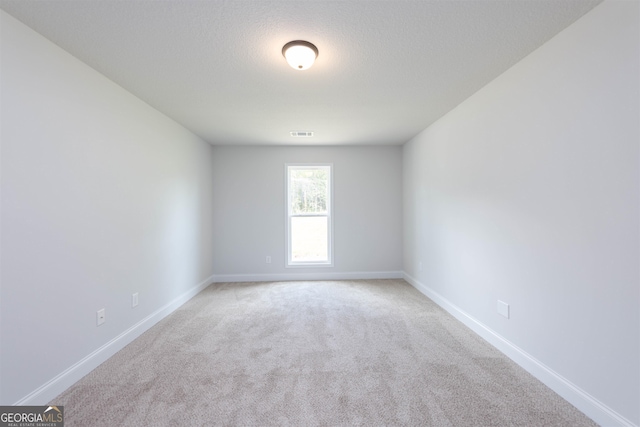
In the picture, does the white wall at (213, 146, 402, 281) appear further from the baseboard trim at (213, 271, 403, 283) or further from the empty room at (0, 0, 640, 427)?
the empty room at (0, 0, 640, 427)

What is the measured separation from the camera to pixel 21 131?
1.67m

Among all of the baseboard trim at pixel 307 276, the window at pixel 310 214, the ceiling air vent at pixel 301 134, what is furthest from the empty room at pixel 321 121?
the window at pixel 310 214

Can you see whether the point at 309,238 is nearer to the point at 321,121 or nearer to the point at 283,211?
the point at 283,211

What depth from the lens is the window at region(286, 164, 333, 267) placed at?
5004 millimetres

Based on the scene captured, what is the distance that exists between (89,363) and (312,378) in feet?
5.61

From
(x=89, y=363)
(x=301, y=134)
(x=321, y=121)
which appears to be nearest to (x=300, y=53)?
(x=321, y=121)

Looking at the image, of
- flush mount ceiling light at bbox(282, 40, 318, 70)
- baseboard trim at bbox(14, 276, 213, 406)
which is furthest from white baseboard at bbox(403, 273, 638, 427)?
baseboard trim at bbox(14, 276, 213, 406)

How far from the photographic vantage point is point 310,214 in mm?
5004

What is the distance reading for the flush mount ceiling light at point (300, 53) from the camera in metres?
1.89

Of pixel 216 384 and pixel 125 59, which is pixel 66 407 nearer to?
pixel 216 384

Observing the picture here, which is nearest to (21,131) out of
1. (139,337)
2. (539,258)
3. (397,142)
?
(139,337)

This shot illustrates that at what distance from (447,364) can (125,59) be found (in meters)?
3.42

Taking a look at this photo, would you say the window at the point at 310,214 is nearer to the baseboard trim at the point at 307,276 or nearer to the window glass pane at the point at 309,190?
the window glass pane at the point at 309,190

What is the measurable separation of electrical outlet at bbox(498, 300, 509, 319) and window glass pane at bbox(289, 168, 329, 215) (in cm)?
311
